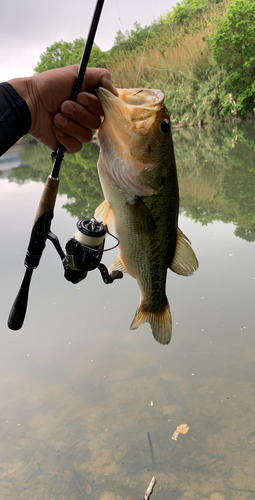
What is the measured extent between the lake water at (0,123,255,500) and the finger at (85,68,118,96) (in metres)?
2.02

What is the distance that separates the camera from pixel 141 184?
1.41 meters

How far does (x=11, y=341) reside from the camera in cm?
352

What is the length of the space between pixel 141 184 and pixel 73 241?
1.13 feet

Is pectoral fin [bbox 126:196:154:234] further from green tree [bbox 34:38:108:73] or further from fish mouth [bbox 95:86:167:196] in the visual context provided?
green tree [bbox 34:38:108:73]

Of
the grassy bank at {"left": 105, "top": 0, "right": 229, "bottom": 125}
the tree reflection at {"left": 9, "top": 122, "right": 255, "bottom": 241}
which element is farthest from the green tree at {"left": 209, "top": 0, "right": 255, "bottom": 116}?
the tree reflection at {"left": 9, "top": 122, "right": 255, "bottom": 241}

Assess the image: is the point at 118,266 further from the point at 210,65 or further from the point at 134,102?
the point at 210,65

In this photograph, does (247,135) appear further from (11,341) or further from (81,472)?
(81,472)

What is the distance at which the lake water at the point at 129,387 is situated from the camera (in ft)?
7.13

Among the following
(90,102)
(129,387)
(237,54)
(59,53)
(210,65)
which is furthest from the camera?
(59,53)

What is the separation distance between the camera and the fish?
136cm

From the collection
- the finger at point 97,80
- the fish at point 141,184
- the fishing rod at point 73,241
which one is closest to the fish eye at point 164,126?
Answer: the fish at point 141,184

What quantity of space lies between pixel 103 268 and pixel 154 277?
217mm

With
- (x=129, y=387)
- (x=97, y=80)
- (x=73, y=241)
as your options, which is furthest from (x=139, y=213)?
(x=129, y=387)

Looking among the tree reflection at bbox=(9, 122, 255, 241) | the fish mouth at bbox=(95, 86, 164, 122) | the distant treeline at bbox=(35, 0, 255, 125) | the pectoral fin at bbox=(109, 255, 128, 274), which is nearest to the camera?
the fish mouth at bbox=(95, 86, 164, 122)
